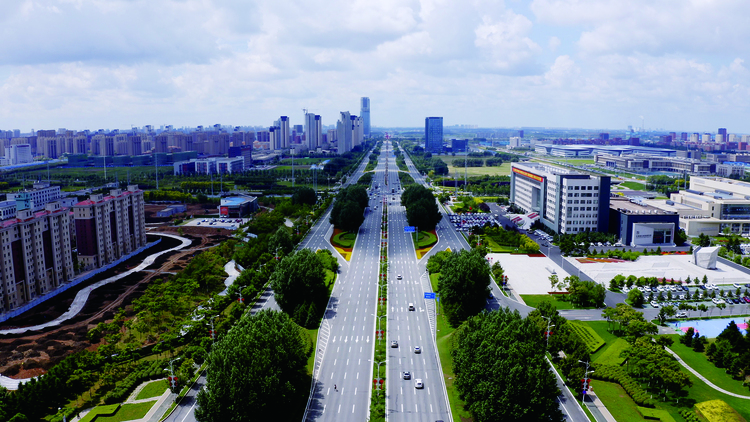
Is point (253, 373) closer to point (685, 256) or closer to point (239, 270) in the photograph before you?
point (239, 270)

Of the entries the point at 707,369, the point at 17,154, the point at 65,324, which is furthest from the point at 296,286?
the point at 17,154

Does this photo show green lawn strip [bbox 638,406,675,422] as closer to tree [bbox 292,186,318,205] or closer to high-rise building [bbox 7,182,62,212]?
tree [bbox 292,186,318,205]

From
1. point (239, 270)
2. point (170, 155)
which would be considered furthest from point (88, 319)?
point (170, 155)

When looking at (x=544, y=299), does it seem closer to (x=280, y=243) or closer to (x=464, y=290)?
(x=464, y=290)

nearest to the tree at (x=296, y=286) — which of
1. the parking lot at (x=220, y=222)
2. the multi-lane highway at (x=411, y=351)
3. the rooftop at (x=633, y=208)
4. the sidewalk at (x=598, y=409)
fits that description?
the multi-lane highway at (x=411, y=351)

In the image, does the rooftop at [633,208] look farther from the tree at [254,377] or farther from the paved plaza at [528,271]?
the tree at [254,377]
